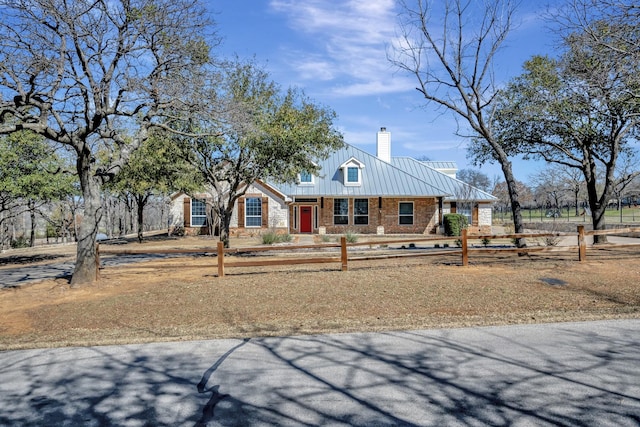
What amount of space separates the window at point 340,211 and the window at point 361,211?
1.84 feet

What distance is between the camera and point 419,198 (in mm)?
29250

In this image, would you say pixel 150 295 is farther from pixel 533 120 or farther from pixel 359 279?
pixel 533 120

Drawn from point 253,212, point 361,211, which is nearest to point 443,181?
point 361,211

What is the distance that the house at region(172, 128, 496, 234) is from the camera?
28.8m

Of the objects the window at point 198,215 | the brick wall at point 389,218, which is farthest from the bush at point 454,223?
the window at point 198,215

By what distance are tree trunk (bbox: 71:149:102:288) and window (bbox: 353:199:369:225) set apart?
772 inches

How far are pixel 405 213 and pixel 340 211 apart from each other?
14.9 ft

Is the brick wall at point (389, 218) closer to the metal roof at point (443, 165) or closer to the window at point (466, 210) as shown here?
the window at point (466, 210)

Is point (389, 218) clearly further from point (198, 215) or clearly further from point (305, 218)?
point (198, 215)

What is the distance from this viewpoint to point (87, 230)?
11.3 metres

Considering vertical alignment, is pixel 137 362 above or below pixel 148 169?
below

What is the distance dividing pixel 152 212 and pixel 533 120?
54617 mm

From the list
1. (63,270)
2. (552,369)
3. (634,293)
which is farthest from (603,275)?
(63,270)

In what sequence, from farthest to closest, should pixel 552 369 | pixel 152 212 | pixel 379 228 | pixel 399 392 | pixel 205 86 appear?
pixel 152 212
pixel 379 228
pixel 205 86
pixel 552 369
pixel 399 392
